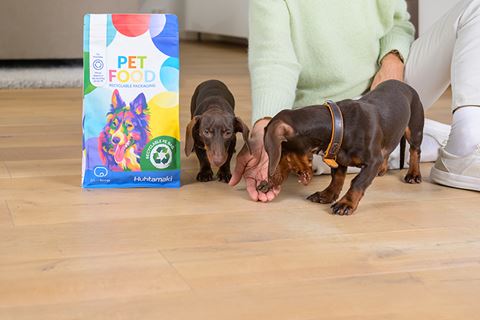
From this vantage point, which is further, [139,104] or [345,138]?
[139,104]

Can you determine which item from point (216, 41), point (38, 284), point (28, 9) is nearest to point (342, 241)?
point (38, 284)

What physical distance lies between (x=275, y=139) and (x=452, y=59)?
2.21 feet

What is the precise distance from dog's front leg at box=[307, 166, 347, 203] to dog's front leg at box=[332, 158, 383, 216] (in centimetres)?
8

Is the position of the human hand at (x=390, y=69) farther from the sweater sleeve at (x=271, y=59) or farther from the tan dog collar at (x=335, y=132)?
the tan dog collar at (x=335, y=132)

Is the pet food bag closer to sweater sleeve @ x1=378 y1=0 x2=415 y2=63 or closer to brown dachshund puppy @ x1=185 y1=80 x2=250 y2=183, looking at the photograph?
brown dachshund puppy @ x1=185 y1=80 x2=250 y2=183

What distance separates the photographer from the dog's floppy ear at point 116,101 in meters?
1.90

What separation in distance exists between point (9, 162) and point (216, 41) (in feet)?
15.7

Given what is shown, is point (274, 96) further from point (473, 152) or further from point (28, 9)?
point (28, 9)

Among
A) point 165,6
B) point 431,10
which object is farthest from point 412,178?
point 165,6

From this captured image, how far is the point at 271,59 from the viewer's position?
2.04 metres

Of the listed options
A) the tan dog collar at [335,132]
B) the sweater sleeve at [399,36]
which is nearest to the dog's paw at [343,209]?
the tan dog collar at [335,132]

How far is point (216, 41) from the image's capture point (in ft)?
22.5

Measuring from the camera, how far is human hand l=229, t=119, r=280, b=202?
181cm

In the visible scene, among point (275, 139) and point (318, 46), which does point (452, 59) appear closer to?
point (318, 46)
